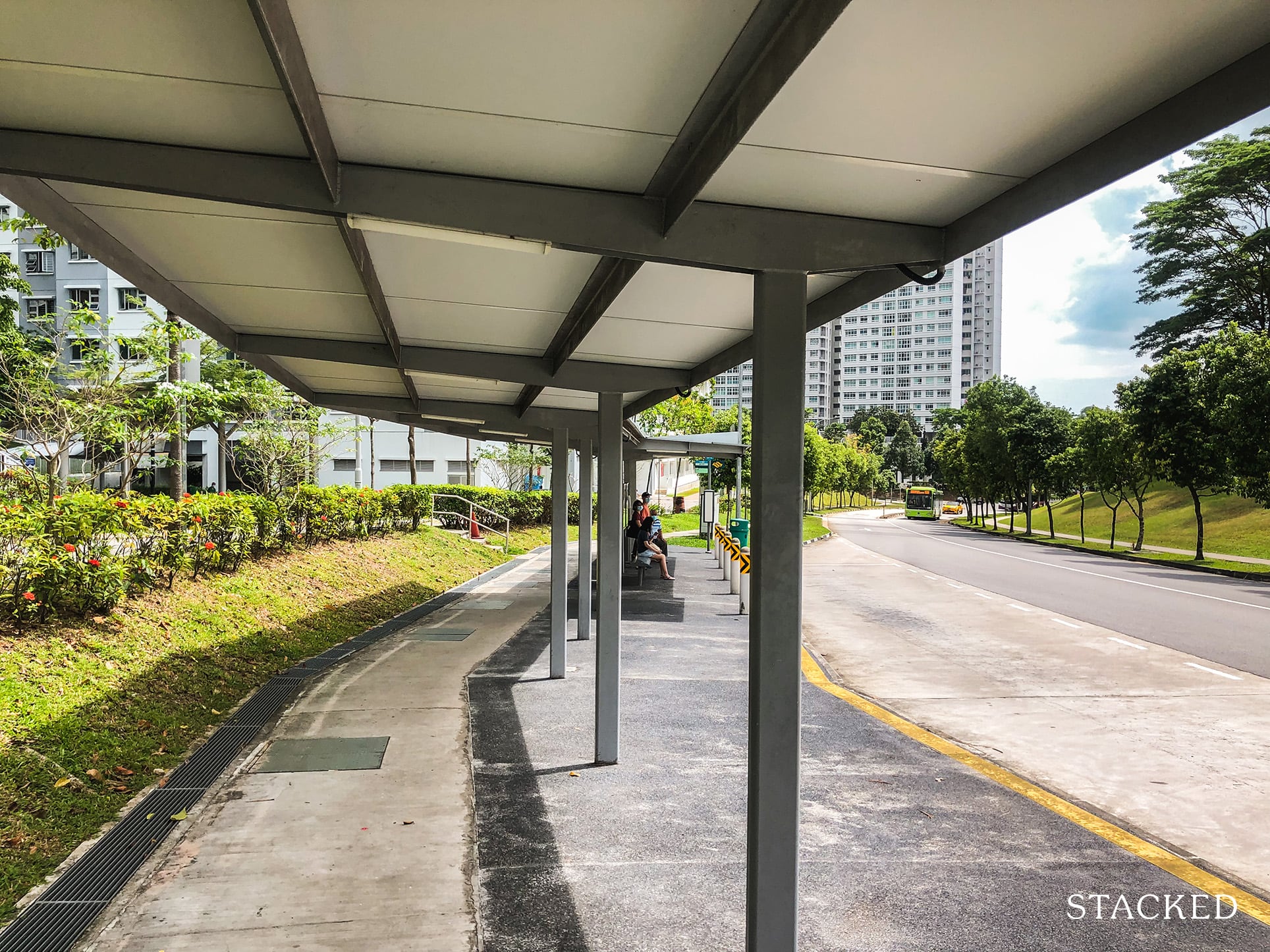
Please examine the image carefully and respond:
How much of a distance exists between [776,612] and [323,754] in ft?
14.4

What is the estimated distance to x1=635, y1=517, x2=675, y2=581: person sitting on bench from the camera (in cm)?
1788

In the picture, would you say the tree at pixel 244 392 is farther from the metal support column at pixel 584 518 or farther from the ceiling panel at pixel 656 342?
the ceiling panel at pixel 656 342

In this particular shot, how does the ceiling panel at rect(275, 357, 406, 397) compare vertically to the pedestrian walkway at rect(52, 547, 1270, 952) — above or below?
above

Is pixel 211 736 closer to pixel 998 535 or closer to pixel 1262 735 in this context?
pixel 1262 735

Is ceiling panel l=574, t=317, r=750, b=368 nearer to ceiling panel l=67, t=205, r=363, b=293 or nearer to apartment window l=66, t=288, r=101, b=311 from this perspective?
ceiling panel l=67, t=205, r=363, b=293

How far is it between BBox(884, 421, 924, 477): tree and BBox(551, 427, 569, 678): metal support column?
406 ft

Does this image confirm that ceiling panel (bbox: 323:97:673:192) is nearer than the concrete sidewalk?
Yes

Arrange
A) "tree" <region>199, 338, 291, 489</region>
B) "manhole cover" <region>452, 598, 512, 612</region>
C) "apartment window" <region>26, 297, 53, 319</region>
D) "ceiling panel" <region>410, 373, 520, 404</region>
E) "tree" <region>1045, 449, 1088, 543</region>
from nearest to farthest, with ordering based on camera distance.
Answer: "ceiling panel" <region>410, 373, 520, 404</region> → "manhole cover" <region>452, 598, 512, 612</region> → "tree" <region>199, 338, 291, 489</region> → "tree" <region>1045, 449, 1088, 543</region> → "apartment window" <region>26, 297, 53, 319</region>

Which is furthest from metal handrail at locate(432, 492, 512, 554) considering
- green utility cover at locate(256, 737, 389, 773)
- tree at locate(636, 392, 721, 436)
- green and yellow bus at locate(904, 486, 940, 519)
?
green and yellow bus at locate(904, 486, 940, 519)

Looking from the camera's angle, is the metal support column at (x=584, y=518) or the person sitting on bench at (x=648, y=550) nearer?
the metal support column at (x=584, y=518)

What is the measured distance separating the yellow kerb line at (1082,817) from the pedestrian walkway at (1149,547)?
23.9 metres

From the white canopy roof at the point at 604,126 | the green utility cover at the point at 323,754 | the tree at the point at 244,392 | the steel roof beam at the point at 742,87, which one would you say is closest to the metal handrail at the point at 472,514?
the tree at the point at 244,392

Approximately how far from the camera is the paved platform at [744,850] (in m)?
4.02

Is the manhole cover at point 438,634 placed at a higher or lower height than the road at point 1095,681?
higher
